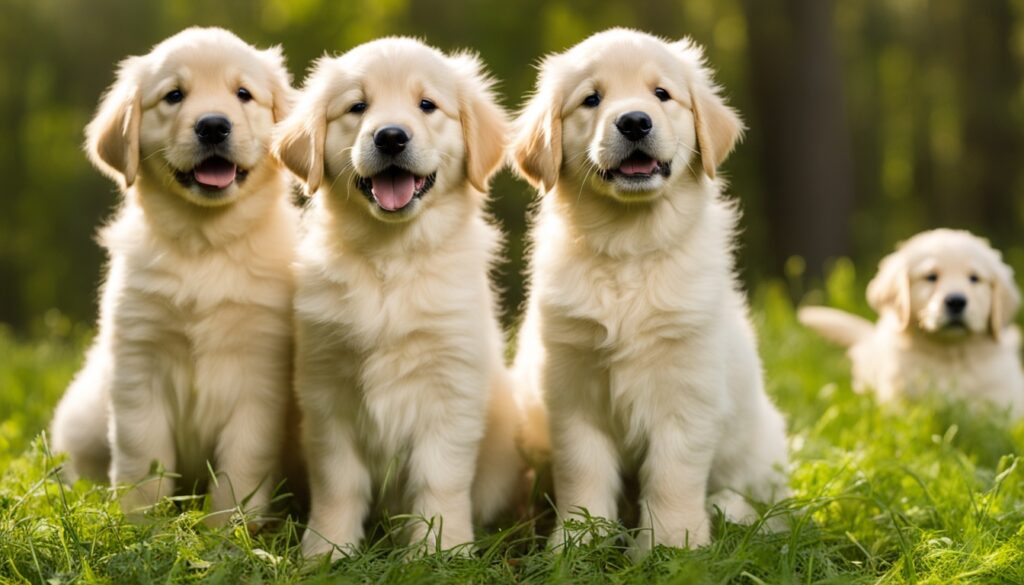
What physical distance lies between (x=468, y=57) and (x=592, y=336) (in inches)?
45.1

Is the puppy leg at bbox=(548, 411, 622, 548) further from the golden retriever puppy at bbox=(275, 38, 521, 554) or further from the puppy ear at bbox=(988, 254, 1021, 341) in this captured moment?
the puppy ear at bbox=(988, 254, 1021, 341)

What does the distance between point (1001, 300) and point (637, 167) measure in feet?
9.81

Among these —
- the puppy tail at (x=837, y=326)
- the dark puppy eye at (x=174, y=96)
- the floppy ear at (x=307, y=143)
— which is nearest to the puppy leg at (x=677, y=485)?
the floppy ear at (x=307, y=143)

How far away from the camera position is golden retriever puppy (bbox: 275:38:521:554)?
3354 mm

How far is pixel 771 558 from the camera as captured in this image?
3096mm

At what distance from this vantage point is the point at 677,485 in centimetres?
334

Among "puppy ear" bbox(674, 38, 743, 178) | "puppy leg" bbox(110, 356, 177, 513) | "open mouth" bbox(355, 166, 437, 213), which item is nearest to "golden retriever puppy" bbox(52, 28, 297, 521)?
"puppy leg" bbox(110, 356, 177, 513)

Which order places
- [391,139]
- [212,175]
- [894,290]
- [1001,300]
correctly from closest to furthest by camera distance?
1. [391,139]
2. [212,175]
3. [1001,300]
4. [894,290]

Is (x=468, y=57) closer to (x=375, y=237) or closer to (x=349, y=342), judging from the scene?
Answer: (x=375, y=237)

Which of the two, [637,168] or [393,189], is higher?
[637,168]

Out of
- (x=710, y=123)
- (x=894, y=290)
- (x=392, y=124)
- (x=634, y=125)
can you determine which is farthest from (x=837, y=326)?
(x=392, y=124)

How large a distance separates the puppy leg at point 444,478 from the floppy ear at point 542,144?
801 millimetres

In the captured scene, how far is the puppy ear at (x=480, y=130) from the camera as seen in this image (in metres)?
3.48

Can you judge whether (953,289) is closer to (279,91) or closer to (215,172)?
(279,91)
